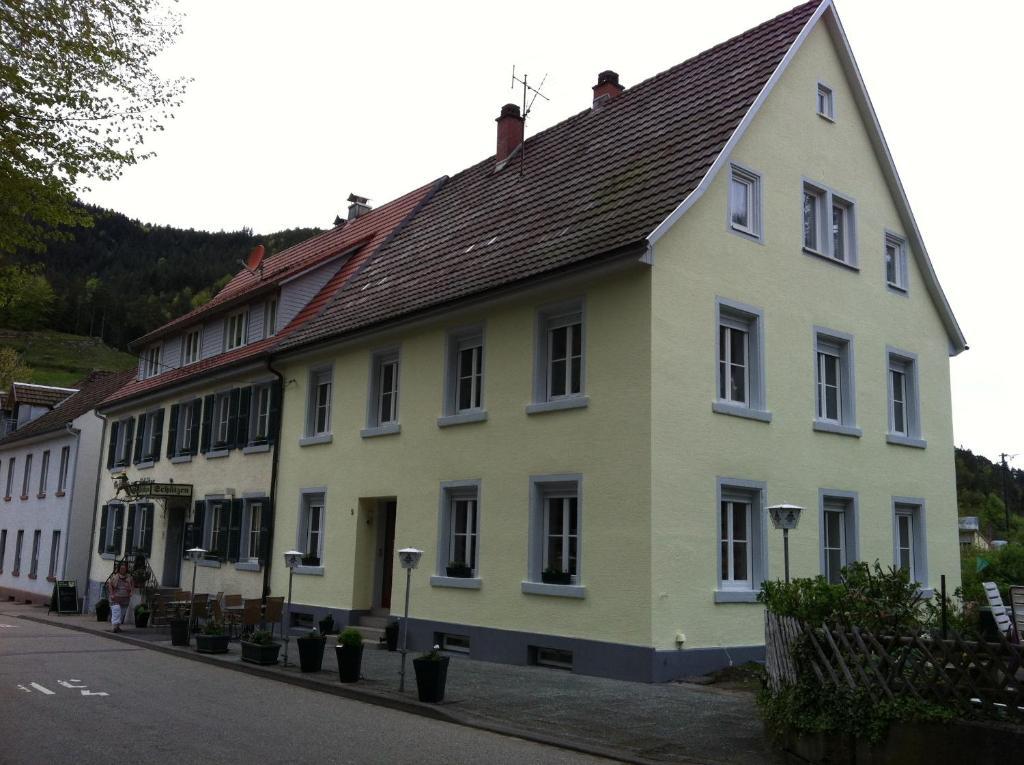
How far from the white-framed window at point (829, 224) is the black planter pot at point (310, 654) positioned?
1037 centimetres

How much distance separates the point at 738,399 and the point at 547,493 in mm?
3340

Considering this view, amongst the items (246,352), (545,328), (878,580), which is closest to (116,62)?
(545,328)

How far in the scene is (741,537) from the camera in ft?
49.0

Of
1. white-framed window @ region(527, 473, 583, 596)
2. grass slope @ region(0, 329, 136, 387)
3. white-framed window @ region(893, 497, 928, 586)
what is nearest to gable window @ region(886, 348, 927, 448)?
white-framed window @ region(893, 497, 928, 586)

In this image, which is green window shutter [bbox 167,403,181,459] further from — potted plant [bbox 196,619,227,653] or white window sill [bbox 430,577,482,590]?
white window sill [bbox 430,577,482,590]

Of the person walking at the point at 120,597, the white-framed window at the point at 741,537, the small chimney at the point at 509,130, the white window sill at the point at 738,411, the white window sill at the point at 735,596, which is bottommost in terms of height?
the person walking at the point at 120,597

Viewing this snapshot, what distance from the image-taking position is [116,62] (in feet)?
33.0

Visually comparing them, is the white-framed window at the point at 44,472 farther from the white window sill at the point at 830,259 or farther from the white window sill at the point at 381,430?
the white window sill at the point at 830,259

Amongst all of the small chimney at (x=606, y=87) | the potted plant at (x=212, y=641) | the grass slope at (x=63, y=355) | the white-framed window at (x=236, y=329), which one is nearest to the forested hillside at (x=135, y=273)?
the grass slope at (x=63, y=355)

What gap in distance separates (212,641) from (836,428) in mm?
11377

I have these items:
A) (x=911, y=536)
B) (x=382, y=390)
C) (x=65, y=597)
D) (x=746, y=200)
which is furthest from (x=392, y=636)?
(x=65, y=597)

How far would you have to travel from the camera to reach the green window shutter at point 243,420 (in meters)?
23.3

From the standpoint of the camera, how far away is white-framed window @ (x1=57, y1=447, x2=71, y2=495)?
34375 millimetres

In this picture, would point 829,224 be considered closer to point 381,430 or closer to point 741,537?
point 741,537
